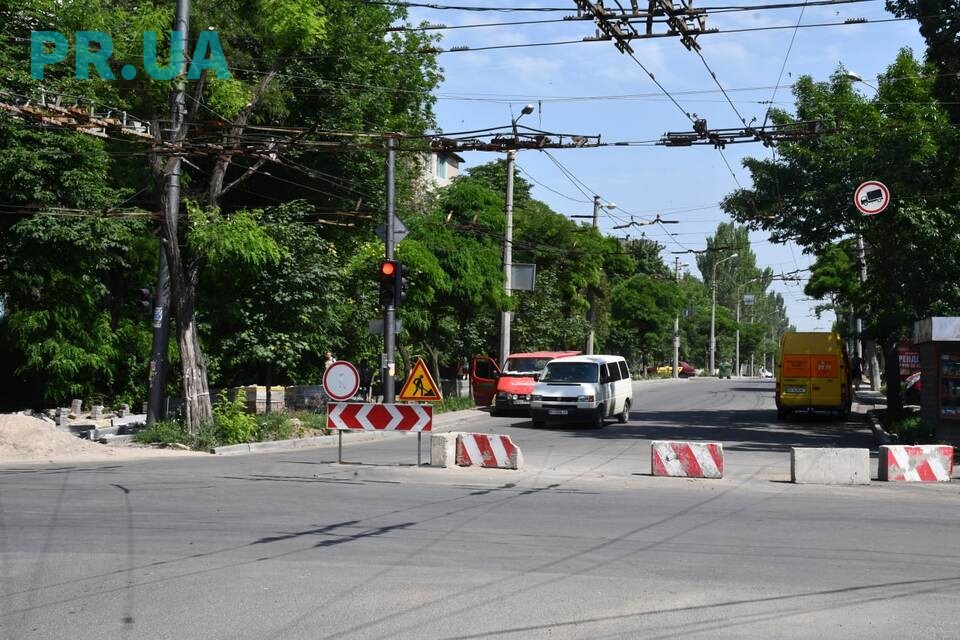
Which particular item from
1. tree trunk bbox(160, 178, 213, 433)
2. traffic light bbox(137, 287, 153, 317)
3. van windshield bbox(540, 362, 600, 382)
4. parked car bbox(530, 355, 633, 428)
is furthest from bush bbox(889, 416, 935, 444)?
traffic light bbox(137, 287, 153, 317)

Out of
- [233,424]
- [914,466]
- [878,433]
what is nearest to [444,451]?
[233,424]

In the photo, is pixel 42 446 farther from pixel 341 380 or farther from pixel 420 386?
pixel 420 386

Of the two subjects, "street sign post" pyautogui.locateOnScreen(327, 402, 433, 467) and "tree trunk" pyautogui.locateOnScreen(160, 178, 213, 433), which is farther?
"tree trunk" pyautogui.locateOnScreen(160, 178, 213, 433)

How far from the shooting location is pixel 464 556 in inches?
368

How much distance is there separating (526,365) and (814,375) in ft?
29.2

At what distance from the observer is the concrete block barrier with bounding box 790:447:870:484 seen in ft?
53.0

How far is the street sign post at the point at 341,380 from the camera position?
18250 mm

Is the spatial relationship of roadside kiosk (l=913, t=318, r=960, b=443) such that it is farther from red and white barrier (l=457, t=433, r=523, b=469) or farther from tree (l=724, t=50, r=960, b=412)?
red and white barrier (l=457, t=433, r=523, b=469)

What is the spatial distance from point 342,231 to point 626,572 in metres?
29.9

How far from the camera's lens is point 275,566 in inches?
344

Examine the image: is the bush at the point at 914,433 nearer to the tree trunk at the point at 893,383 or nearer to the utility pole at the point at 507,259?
the tree trunk at the point at 893,383

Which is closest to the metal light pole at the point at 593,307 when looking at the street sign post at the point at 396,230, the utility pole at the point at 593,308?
the utility pole at the point at 593,308

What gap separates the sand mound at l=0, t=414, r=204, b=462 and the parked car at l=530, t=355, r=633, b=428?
11.0 m

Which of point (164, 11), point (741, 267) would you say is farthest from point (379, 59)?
point (741, 267)
